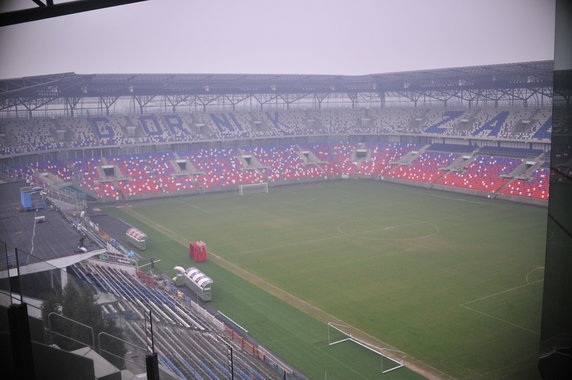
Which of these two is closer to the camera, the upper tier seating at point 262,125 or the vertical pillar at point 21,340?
the vertical pillar at point 21,340

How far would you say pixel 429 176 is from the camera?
5403 centimetres

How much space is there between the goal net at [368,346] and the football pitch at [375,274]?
237 millimetres

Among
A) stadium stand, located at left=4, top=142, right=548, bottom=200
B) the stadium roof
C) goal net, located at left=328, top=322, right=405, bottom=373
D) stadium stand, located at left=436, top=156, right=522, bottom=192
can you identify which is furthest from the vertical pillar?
stadium stand, located at left=436, top=156, right=522, bottom=192

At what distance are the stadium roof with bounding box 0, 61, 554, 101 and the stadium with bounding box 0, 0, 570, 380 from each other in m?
0.34

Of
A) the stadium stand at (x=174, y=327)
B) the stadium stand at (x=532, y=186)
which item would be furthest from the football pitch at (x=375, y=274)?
the stadium stand at (x=532, y=186)

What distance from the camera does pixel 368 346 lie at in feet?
58.3

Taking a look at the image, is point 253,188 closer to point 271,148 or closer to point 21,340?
point 271,148

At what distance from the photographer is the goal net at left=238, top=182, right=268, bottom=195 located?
5309 centimetres

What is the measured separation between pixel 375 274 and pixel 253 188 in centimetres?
3051

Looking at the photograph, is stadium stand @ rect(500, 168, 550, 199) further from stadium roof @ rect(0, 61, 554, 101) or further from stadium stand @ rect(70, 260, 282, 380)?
stadium stand @ rect(70, 260, 282, 380)

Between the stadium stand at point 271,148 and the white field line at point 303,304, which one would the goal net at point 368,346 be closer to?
the white field line at point 303,304

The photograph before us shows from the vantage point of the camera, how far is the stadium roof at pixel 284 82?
4662 centimetres

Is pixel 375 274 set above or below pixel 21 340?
below

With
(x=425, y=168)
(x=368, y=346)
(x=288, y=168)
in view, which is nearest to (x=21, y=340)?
(x=368, y=346)
